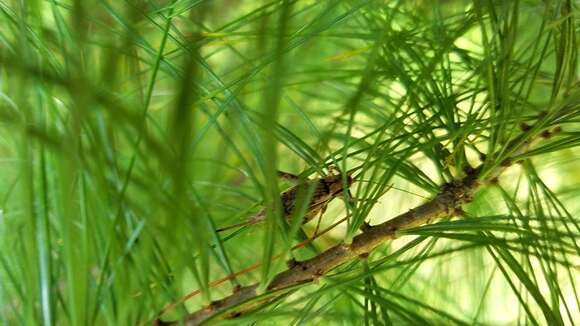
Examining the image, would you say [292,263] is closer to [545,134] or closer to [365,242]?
[365,242]

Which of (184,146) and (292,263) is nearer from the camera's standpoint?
(184,146)

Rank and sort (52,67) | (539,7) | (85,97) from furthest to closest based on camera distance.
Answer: (539,7) < (52,67) < (85,97)

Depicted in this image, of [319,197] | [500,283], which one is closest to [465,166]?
[319,197]

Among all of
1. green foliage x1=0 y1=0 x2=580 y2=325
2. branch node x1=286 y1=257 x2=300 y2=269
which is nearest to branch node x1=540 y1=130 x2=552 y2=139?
green foliage x1=0 y1=0 x2=580 y2=325

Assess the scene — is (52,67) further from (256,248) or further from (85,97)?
(256,248)

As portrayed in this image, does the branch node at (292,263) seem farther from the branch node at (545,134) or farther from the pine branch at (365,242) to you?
the branch node at (545,134)

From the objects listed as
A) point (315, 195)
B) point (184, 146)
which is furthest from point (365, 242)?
point (184, 146)

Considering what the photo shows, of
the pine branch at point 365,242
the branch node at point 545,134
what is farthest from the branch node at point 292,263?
the branch node at point 545,134

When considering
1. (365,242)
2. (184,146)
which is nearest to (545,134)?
(365,242)

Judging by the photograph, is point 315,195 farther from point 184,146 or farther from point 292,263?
point 184,146
